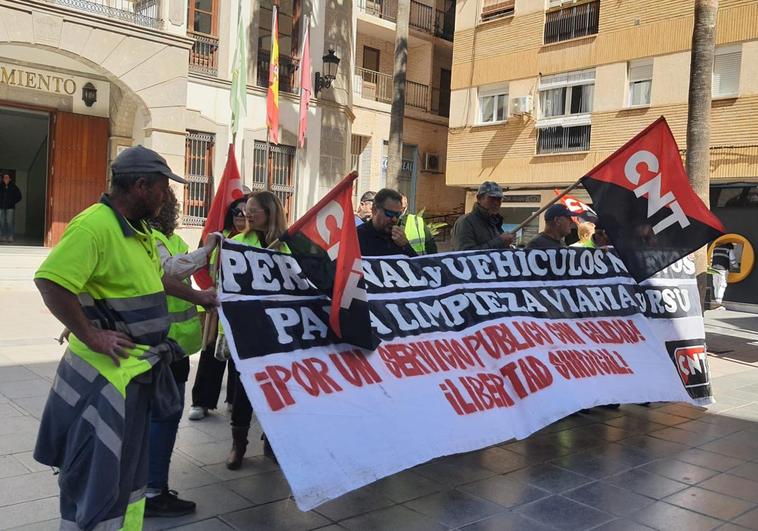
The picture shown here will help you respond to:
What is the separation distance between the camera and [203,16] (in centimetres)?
1700

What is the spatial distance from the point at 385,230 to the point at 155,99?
1151 cm

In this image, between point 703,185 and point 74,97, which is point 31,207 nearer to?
point 74,97

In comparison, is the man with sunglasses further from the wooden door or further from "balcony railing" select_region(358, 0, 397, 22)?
"balcony railing" select_region(358, 0, 397, 22)

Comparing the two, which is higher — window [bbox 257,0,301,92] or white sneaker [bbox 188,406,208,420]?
window [bbox 257,0,301,92]

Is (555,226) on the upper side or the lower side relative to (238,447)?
upper

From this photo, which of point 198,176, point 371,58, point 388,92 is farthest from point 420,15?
point 198,176

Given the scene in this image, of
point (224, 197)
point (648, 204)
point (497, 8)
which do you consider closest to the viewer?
point (224, 197)

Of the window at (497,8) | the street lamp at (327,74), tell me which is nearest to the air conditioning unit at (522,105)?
the window at (497,8)

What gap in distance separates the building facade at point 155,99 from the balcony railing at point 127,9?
26 millimetres

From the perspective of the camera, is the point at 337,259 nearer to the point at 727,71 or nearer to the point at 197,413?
the point at 197,413

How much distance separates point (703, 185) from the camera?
9195 millimetres

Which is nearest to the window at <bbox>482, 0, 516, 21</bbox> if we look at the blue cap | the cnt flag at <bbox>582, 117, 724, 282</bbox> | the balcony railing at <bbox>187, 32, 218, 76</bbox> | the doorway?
the balcony railing at <bbox>187, 32, 218, 76</bbox>

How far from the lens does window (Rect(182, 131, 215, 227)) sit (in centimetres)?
1652

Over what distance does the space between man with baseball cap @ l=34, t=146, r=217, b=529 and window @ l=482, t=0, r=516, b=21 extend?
844 inches
